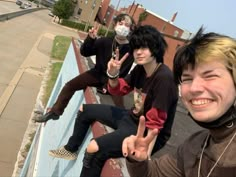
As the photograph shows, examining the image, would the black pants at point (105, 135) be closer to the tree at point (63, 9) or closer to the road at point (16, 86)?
the road at point (16, 86)

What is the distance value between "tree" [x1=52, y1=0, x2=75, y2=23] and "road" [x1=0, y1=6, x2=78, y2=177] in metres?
35.5

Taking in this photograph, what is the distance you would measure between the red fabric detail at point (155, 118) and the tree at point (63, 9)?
198 ft

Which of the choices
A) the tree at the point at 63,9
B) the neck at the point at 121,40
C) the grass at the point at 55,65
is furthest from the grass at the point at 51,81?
the tree at the point at 63,9

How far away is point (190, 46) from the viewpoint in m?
2.00

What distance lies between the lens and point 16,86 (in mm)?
14664

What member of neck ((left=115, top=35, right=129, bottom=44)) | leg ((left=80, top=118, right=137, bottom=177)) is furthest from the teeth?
neck ((left=115, top=35, right=129, bottom=44))

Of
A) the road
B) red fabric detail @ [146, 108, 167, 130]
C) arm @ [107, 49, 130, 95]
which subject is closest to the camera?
red fabric detail @ [146, 108, 167, 130]

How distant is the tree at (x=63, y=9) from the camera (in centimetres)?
6184

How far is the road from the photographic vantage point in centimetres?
941

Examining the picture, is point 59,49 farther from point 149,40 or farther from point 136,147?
point 136,147

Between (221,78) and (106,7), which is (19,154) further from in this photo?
(106,7)

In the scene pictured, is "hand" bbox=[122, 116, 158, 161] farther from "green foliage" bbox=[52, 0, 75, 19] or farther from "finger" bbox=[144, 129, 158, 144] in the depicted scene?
"green foliage" bbox=[52, 0, 75, 19]

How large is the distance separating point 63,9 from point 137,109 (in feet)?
202

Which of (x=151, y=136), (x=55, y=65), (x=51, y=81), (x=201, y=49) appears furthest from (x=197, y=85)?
(x=55, y=65)
